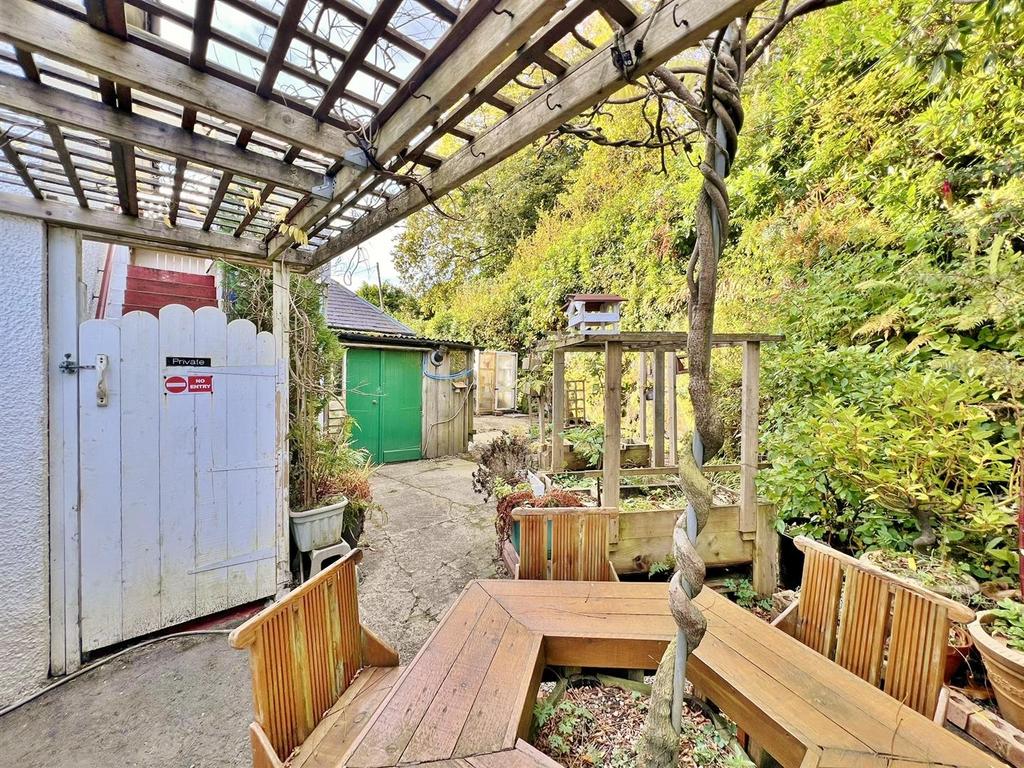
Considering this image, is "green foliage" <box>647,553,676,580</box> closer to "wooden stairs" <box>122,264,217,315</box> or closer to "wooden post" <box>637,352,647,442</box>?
"wooden post" <box>637,352,647,442</box>

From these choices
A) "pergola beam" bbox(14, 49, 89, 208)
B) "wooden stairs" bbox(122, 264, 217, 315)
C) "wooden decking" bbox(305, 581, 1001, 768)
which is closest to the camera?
"wooden decking" bbox(305, 581, 1001, 768)

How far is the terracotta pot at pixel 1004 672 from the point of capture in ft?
→ 4.90

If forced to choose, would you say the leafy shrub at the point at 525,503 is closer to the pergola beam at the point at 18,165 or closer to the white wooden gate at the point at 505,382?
the pergola beam at the point at 18,165

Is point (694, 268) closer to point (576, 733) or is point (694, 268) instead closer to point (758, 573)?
point (576, 733)

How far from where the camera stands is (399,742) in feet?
3.81

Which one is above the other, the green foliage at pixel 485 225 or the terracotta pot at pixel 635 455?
the green foliage at pixel 485 225

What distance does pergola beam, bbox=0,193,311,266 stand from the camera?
78.2 inches

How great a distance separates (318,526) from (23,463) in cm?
154

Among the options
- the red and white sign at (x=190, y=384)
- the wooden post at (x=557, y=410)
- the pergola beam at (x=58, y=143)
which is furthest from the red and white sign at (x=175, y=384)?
the wooden post at (x=557, y=410)

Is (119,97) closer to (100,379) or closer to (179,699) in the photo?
(100,379)

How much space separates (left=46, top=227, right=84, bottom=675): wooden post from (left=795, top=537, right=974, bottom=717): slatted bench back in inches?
141

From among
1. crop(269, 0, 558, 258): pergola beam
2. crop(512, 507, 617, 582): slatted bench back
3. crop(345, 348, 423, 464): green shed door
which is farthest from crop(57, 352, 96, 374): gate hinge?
crop(345, 348, 423, 464): green shed door

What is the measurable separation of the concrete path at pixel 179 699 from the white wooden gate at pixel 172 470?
0.24 m

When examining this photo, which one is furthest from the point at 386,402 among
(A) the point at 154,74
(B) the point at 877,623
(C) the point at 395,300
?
(C) the point at 395,300
